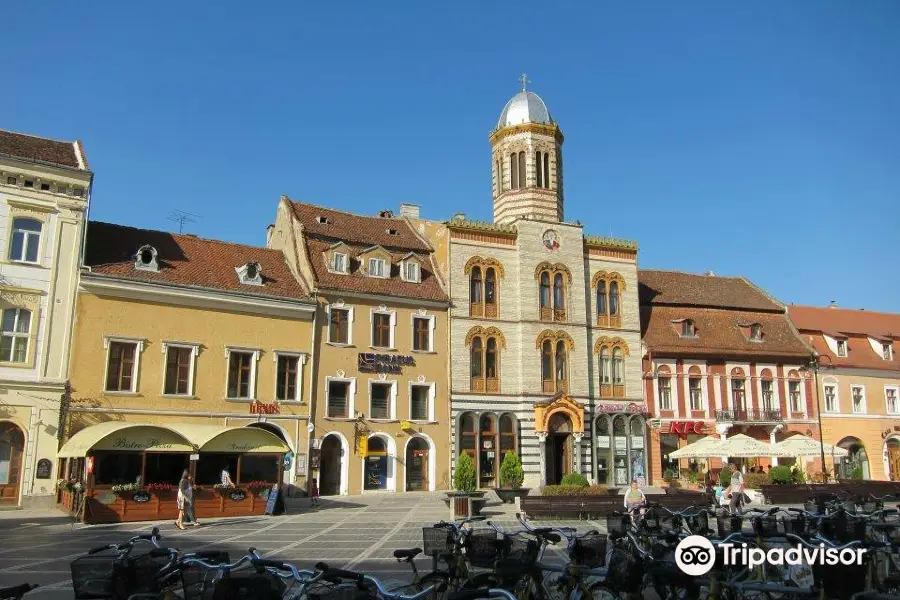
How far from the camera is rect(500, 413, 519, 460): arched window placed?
126 ft

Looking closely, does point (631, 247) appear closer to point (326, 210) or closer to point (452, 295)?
point (452, 295)

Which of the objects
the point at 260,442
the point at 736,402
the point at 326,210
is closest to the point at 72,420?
the point at 260,442

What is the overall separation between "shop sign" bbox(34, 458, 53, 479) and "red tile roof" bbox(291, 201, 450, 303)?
13040mm

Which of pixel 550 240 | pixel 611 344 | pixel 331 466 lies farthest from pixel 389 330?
pixel 611 344

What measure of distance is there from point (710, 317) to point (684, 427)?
7.42m

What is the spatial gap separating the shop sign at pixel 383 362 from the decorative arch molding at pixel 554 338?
6.88m

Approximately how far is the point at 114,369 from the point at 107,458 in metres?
3.57

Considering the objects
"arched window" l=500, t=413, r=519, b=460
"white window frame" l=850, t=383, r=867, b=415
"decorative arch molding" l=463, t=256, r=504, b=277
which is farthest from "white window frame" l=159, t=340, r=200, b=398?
"white window frame" l=850, t=383, r=867, b=415

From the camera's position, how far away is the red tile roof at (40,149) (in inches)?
1163

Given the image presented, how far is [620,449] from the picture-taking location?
132ft

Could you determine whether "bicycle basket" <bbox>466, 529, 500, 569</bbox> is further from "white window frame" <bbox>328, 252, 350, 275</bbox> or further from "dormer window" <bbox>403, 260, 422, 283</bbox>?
"dormer window" <bbox>403, 260, 422, 283</bbox>

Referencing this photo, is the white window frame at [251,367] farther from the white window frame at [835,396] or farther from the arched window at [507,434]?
the white window frame at [835,396]

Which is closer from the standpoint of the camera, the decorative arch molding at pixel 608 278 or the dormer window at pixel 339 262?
the dormer window at pixel 339 262

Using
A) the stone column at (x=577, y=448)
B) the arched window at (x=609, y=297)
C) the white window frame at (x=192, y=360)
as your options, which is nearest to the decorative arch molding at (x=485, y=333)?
the stone column at (x=577, y=448)
